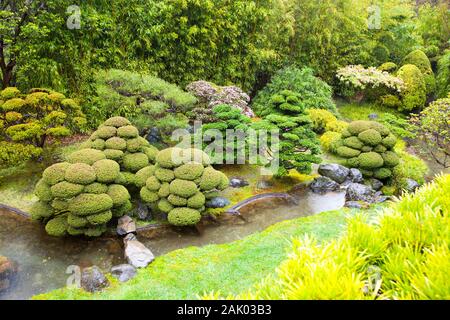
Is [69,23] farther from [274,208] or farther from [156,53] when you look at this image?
[274,208]

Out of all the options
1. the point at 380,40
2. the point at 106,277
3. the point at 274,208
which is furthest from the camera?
the point at 380,40

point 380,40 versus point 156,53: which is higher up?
point 380,40

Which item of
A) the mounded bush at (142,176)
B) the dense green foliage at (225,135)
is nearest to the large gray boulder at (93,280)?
the mounded bush at (142,176)

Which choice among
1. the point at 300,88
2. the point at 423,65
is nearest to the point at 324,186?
the point at 300,88

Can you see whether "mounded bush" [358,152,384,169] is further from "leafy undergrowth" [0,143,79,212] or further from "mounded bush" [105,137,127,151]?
"leafy undergrowth" [0,143,79,212]

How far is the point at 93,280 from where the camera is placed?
5309 millimetres

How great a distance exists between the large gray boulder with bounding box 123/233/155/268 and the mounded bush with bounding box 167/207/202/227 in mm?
825

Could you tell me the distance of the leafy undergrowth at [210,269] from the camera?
5.10 metres

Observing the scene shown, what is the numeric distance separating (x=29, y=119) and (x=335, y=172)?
344 inches

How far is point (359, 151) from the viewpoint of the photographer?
966 cm

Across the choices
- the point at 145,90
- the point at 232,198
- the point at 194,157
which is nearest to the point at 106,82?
the point at 145,90

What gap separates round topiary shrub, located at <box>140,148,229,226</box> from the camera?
708cm

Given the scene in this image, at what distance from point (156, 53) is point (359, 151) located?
7.89 metres
